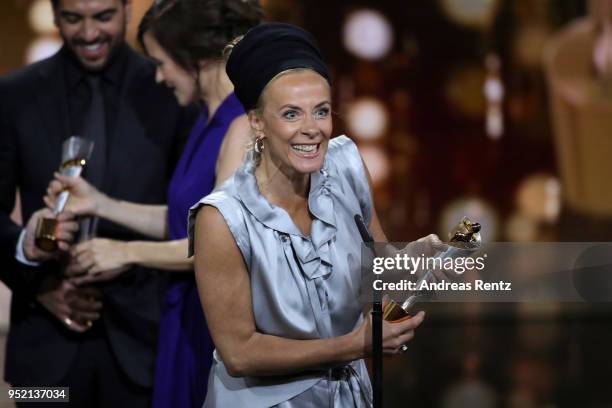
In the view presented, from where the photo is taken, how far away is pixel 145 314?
2680mm

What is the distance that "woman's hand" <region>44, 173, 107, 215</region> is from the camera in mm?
2502

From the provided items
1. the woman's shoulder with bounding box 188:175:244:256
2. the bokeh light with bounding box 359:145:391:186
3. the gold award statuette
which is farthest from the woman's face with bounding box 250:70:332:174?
the bokeh light with bounding box 359:145:391:186

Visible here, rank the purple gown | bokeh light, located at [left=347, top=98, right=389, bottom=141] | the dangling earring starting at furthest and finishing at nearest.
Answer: bokeh light, located at [left=347, top=98, right=389, bottom=141], the purple gown, the dangling earring

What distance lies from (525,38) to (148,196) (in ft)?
7.48

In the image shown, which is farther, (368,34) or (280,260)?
(368,34)

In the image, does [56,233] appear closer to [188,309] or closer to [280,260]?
[188,309]

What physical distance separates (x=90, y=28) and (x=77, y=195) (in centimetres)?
40

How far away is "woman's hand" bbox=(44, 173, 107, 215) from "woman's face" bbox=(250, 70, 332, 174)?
2.63 ft

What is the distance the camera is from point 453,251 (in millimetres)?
1759

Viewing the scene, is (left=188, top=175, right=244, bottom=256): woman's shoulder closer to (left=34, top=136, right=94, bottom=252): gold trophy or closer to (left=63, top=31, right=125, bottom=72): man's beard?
(left=34, top=136, right=94, bottom=252): gold trophy

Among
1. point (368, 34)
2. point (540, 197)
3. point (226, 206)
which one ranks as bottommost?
point (226, 206)

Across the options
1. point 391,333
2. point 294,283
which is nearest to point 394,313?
point 391,333

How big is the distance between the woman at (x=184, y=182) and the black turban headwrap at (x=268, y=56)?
1.36 ft

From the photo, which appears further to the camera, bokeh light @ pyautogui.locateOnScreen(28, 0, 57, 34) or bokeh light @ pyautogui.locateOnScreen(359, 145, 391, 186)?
bokeh light @ pyautogui.locateOnScreen(359, 145, 391, 186)
